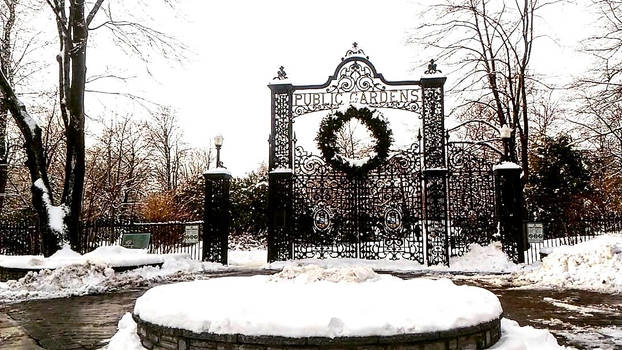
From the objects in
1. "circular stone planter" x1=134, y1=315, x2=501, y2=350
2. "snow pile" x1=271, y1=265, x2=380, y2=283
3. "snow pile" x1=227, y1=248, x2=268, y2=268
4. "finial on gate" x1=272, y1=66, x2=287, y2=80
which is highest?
"finial on gate" x1=272, y1=66, x2=287, y2=80

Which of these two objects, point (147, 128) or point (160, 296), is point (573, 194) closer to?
point (160, 296)

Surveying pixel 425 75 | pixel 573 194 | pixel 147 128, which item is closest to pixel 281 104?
pixel 425 75

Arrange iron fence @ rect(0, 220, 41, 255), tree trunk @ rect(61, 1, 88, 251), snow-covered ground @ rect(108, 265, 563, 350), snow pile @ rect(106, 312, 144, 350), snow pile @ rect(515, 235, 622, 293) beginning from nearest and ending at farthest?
snow-covered ground @ rect(108, 265, 563, 350) → snow pile @ rect(106, 312, 144, 350) → snow pile @ rect(515, 235, 622, 293) → tree trunk @ rect(61, 1, 88, 251) → iron fence @ rect(0, 220, 41, 255)

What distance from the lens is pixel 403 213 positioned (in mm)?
14602

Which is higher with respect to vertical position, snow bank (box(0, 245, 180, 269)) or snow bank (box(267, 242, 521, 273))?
snow bank (box(0, 245, 180, 269))

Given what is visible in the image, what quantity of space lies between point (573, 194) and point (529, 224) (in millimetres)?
9472

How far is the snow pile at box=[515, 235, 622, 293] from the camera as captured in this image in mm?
9945

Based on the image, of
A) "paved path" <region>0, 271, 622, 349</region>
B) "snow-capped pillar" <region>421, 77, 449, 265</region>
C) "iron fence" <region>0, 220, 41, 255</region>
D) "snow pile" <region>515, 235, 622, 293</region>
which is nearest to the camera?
"paved path" <region>0, 271, 622, 349</region>

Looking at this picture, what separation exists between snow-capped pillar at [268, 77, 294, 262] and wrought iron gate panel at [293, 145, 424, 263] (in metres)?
0.25

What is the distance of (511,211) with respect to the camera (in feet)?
46.6

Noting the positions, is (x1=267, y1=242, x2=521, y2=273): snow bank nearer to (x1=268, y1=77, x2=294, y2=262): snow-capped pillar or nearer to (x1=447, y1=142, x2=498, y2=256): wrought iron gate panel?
(x1=447, y1=142, x2=498, y2=256): wrought iron gate panel

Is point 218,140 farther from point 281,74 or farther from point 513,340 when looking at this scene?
point 513,340

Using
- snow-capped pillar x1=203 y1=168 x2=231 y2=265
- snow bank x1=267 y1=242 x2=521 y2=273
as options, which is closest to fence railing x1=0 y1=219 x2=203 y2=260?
snow-capped pillar x1=203 y1=168 x2=231 y2=265

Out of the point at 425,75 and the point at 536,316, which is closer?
the point at 536,316
